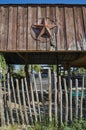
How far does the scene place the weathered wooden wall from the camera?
11719mm

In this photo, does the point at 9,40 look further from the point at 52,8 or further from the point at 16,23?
the point at 52,8

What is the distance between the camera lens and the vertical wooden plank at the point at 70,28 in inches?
463

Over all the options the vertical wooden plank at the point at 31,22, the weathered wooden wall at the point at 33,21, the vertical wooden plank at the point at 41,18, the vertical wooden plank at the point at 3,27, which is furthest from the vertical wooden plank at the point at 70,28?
the vertical wooden plank at the point at 3,27

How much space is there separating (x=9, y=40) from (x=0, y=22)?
3.28 ft

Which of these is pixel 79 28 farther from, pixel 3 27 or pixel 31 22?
pixel 3 27

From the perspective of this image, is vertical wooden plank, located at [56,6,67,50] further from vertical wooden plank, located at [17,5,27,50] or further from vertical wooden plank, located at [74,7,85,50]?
vertical wooden plank, located at [17,5,27,50]

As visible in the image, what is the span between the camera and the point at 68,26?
12.1 m

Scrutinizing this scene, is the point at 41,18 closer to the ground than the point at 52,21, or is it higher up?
higher up

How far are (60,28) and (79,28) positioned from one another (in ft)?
2.48

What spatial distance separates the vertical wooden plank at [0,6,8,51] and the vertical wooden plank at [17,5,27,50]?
1.64 ft

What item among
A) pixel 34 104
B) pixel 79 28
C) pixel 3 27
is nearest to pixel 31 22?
pixel 3 27

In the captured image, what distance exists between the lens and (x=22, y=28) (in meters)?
12.1

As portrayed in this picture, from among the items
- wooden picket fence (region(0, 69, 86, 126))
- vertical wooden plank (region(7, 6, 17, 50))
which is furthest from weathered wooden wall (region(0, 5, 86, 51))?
wooden picket fence (region(0, 69, 86, 126))

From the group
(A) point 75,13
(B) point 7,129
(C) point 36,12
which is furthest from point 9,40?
(B) point 7,129
